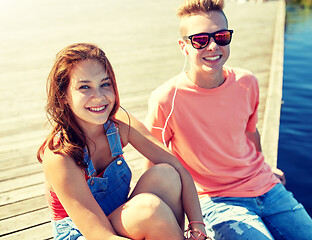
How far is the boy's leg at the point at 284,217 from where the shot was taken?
7.09 feet

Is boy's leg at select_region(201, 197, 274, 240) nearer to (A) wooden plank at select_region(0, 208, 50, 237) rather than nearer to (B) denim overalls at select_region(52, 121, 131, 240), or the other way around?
(B) denim overalls at select_region(52, 121, 131, 240)

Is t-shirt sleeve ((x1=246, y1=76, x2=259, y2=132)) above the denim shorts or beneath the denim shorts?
above

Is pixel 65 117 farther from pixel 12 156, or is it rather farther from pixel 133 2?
pixel 133 2

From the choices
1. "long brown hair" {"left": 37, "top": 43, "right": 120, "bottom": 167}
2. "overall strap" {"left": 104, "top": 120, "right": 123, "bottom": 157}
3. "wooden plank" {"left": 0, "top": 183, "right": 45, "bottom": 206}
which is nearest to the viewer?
"long brown hair" {"left": 37, "top": 43, "right": 120, "bottom": 167}

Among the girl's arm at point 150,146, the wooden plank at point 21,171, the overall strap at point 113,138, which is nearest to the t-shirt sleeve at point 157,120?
the girl's arm at point 150,146

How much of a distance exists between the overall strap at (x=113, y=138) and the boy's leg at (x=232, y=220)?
0.70 meters

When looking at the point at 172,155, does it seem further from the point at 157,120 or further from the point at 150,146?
the point at 157,120

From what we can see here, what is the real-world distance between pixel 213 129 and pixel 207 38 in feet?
1.95

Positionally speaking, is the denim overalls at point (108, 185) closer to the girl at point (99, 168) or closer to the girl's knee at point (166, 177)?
the girl at point (99, 168)

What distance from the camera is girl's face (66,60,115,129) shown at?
182 cm

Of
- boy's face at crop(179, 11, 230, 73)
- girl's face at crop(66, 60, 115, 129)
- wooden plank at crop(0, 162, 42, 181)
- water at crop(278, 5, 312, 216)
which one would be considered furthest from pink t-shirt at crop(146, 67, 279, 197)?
water at crop(278, 5, 312, 216)

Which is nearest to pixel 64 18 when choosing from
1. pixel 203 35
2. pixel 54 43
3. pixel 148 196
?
pixel 54 43

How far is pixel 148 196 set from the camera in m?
1.75

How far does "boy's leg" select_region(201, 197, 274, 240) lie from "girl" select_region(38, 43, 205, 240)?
0.73 feet
